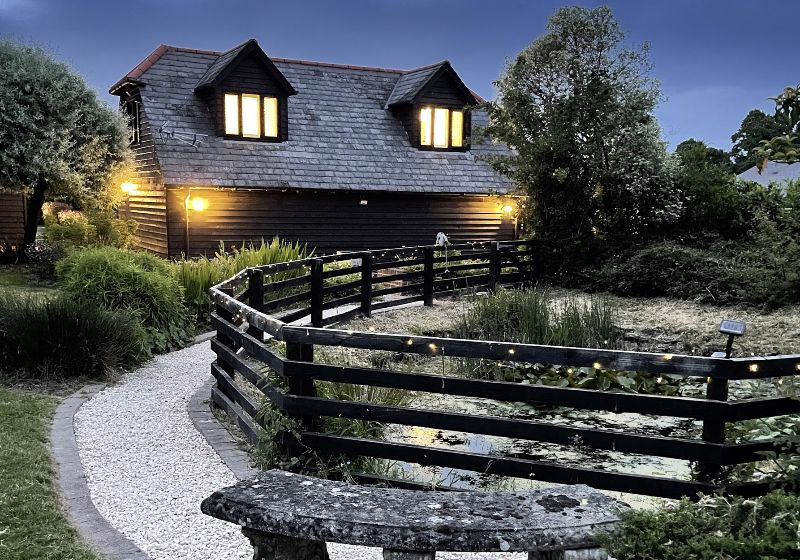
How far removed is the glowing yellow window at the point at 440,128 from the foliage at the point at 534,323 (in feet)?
37.1

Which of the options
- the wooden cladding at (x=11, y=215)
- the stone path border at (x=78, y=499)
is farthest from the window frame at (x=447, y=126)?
the stone path border at (x=78, y=499)

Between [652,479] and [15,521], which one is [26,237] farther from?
[652,479]

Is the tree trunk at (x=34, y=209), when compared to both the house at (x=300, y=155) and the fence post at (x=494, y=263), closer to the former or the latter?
the house at (x=300, y=155)

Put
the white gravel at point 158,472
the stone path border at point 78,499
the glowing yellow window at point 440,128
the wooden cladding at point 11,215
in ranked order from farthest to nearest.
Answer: the glowing yellow window at point 440,128, the wooden cladding at point 11,215, the white gravel at point 158,472, the stone path border at point 78,499

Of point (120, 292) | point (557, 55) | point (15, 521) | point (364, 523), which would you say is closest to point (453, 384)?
point (364, 523)

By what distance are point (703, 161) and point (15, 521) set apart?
18.1 m


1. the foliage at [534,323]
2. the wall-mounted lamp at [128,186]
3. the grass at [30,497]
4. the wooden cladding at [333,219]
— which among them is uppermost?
the wall-mounted lamp at [128,186]

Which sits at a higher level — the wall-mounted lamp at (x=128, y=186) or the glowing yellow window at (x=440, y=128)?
the glowing yellow window at (x=440, y=128)

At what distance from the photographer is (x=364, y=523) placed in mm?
2779

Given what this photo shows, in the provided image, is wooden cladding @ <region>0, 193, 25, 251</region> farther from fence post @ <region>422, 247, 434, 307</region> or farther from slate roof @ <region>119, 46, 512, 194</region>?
fence post @ <region>422, 247, 434, 307</region>

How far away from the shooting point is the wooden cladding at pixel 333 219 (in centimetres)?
1761

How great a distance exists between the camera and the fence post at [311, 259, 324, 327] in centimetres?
1030

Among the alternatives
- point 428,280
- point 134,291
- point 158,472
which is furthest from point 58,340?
point 428,280

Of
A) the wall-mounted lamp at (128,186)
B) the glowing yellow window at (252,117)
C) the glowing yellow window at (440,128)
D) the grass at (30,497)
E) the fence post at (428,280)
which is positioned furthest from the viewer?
the glowing yellow window at (440,128)
